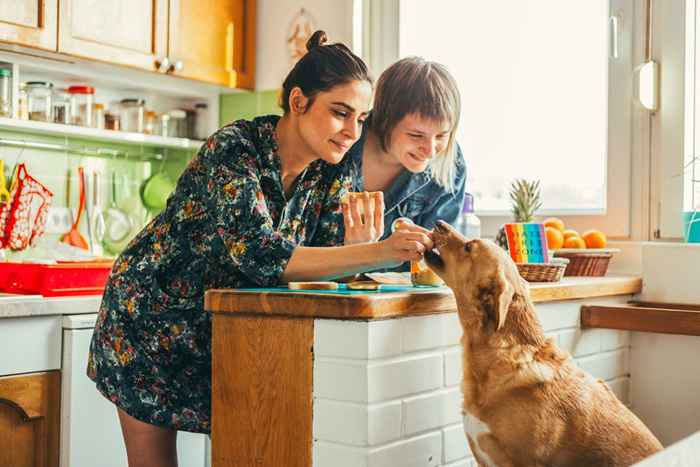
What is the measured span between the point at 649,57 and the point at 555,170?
1.68 feet

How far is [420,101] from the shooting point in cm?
216

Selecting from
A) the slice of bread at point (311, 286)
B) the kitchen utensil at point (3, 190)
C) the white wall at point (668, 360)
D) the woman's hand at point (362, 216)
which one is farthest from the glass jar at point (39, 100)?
the white wall at point (668, 360)

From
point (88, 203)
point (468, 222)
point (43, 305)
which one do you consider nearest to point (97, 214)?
point (88, 203)

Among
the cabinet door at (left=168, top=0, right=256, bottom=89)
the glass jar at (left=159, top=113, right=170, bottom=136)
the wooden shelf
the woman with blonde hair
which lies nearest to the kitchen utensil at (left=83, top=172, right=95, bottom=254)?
the wooden shelf

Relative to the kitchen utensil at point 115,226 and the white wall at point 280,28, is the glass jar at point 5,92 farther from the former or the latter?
the white wall at point 280,28

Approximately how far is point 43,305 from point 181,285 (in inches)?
35.7

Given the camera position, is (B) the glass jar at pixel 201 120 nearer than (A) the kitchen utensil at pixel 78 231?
No

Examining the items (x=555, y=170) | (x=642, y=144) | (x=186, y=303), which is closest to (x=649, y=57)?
(x=642, y=144)

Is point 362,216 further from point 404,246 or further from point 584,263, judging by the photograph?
point 584,263

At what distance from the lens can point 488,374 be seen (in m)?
1.58

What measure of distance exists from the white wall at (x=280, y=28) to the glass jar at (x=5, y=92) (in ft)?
3.38

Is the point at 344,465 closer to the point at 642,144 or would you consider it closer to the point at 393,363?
the point at 393,363

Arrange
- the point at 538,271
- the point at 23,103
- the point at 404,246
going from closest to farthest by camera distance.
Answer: the point at 404,246
the point at 538,271
the point at 23,103

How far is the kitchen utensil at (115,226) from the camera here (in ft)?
11.4
